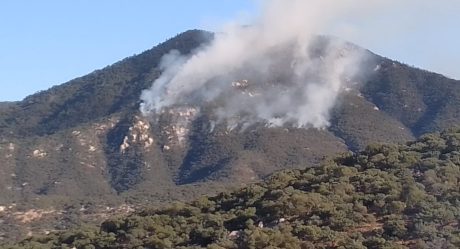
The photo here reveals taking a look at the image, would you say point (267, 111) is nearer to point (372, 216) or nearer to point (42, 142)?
point (42, 142)

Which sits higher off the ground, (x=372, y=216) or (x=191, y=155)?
(x=191, y=155)

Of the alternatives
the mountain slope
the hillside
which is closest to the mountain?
the mountain slope

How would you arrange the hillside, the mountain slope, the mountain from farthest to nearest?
the mountain slope, the mountain, the hillside

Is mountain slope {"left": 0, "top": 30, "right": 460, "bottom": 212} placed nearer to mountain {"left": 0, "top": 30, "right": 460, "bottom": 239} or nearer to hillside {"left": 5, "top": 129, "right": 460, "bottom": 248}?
mountain {"left": 0, "top": 30, "right": 460, "bottom": 239}

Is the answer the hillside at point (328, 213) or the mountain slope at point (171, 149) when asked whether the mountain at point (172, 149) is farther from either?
the hillside at point (328, 213)

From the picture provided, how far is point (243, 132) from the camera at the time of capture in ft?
603

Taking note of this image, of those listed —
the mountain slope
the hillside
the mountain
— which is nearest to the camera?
the hillside

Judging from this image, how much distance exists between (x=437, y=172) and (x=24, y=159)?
139m

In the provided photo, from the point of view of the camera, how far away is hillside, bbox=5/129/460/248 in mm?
37594

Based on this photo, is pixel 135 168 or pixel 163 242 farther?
pixel 135 168

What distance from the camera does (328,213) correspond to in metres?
40.8

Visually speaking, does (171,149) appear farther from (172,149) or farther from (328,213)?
(328,213)

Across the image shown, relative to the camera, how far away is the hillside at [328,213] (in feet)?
123

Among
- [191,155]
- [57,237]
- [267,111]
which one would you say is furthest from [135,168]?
[57,237]
